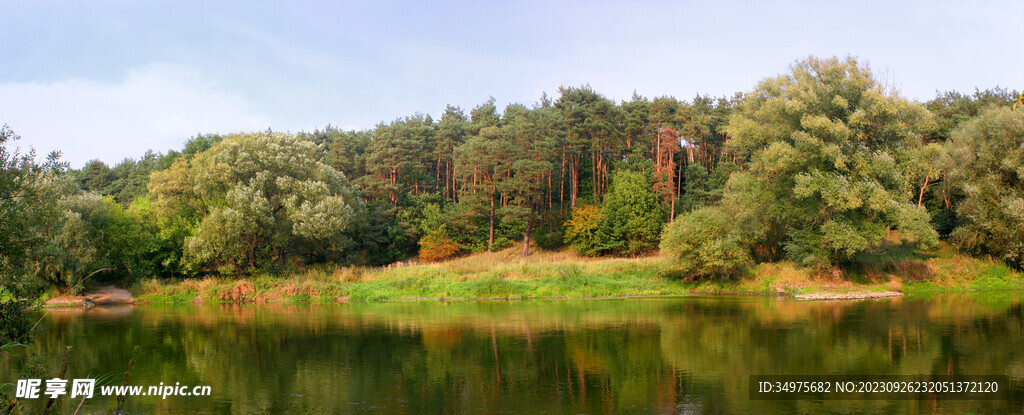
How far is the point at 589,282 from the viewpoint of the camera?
3738cm

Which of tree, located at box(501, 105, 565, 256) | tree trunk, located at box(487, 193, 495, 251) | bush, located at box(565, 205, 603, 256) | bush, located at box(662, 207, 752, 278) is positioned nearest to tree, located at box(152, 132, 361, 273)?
tree trunk, located at box(487, 193, 495, 251)

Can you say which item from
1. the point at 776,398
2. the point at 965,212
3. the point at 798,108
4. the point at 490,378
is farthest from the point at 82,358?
the point at 965,212

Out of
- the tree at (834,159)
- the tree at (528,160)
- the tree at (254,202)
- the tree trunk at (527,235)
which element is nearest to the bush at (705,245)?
the tree at (834,159)

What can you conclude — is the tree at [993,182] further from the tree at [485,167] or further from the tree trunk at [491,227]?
the tree trunk at [491,227]

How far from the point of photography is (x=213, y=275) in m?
43.4

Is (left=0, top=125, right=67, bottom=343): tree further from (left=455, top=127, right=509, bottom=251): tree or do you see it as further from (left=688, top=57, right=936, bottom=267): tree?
(left=455, top=127, right=509, bottom=251): tree

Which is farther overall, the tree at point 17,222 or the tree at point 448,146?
the tree at point 448,146

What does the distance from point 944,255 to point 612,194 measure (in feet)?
86.5

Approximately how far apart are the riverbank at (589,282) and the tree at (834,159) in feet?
6.56

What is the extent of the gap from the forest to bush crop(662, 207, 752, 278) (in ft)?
0.36

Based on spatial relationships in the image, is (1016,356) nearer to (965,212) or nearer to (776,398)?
(776,398)

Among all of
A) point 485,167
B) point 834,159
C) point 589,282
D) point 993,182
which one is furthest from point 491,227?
point 993,182

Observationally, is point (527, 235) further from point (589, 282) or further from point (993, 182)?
point (993, 182)

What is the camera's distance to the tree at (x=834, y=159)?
33688 millimetres
